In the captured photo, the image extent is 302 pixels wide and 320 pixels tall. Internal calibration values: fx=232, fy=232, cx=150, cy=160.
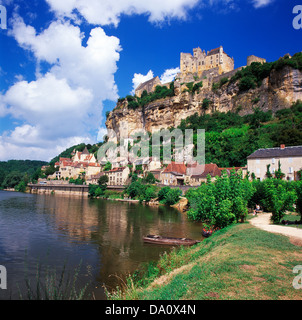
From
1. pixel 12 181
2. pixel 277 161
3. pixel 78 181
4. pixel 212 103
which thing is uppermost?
pixel 212 103

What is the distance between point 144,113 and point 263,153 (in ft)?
193

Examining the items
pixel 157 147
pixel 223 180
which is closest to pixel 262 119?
pixel 157 147

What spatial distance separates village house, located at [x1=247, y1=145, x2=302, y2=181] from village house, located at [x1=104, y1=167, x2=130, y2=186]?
37375 millimetres

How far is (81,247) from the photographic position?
1712 centimetres

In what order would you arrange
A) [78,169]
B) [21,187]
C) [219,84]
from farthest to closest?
[21,187] → [78,169] → [219,84]

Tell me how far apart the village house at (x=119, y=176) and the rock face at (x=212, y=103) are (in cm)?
2309

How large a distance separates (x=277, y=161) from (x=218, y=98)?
4017 centimetres

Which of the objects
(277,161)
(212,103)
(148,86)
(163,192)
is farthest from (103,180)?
(148,86)

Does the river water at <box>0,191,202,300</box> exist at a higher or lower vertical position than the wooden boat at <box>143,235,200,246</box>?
lower

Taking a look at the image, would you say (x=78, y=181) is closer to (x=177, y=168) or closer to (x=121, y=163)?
(x=121, y=163)

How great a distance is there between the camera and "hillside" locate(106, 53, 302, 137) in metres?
52.7

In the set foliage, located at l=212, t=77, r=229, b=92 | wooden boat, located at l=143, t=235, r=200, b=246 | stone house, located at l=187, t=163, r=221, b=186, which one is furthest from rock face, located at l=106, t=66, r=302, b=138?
wooden boat, located at l=143, t=235, r=200, b=246

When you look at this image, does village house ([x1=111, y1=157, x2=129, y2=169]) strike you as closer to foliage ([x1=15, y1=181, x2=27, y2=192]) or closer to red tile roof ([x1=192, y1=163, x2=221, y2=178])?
red tile roof ([x1=192, y1=163, x2=221, y2=178])
